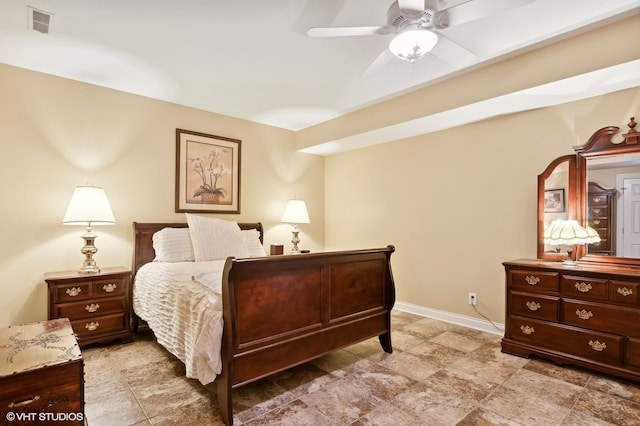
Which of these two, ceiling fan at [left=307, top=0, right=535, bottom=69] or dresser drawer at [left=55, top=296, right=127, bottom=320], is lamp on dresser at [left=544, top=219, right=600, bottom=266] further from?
dresser drawer at [left=55, top=296, right=127, bottom=320]

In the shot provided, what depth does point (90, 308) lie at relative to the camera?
295cm

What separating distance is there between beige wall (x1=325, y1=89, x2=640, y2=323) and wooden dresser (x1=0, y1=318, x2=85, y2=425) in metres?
3.51

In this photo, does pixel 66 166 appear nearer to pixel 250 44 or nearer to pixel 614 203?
pixel 250 44

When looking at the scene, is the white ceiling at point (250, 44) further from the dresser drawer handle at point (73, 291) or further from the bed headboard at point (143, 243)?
the dresser drawer handle at point (73, 291)

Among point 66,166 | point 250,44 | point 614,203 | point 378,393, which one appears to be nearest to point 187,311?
point 378,393

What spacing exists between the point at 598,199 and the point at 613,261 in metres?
0.53

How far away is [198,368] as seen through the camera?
74.9 inches

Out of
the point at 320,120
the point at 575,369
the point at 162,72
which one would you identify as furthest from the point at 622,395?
the point at 162,72

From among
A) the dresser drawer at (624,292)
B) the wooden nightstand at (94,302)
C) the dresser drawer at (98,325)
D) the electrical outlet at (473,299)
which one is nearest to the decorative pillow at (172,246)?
the wooden nightstand at (94,302)

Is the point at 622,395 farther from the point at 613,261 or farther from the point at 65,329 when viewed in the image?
the point at 65,329

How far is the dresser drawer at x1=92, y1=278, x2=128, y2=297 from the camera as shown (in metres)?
2.98

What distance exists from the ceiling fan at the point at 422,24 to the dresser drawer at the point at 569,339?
2.24 m

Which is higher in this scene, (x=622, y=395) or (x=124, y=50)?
(x=124, y=50)

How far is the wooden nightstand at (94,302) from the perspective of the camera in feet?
9.21
